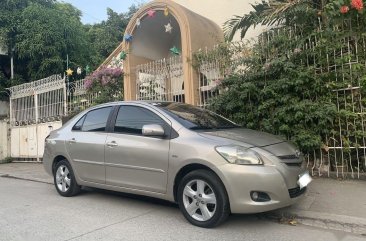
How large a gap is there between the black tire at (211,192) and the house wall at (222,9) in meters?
7.01

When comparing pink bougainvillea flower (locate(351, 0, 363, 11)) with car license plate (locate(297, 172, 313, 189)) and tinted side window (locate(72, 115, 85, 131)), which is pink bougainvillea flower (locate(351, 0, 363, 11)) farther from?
tinted side window (locate(72, 115, 85, 131))

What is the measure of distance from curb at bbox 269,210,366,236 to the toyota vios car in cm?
41

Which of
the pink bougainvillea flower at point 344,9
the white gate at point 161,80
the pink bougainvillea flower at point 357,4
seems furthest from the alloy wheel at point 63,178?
the pink bougainvillea flower at point 357,4

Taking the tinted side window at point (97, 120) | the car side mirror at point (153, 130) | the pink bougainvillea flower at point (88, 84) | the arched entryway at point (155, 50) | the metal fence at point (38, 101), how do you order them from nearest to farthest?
the car side mirror at point (153, 130), the tinted side window at point (97, 120), the arched entryway at point (155, 50), the pink bougainvillea flower at point (88, 84), the metal fence at point (38, 101)

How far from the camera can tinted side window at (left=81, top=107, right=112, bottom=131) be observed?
6582 mm

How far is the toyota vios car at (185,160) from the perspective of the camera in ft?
15.8

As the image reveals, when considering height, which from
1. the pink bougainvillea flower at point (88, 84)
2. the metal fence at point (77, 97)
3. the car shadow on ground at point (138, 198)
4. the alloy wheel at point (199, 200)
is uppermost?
the pink bougainvillea flower at point (88, 84)

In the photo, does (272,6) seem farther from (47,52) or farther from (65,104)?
(47,52)

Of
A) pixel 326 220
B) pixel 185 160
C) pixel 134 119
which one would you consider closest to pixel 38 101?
pixel 134 119

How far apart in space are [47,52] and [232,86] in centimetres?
869

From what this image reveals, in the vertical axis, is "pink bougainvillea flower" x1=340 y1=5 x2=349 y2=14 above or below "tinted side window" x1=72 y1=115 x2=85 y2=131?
above

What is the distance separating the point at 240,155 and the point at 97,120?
9.35ft

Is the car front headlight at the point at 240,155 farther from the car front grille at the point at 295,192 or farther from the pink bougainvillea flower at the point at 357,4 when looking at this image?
the pink bougainvillea flower at the point at 357,4

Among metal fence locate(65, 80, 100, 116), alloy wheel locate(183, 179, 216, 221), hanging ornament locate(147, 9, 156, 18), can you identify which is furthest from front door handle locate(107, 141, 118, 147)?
metal fence locate(65, 80, 100, 116)
